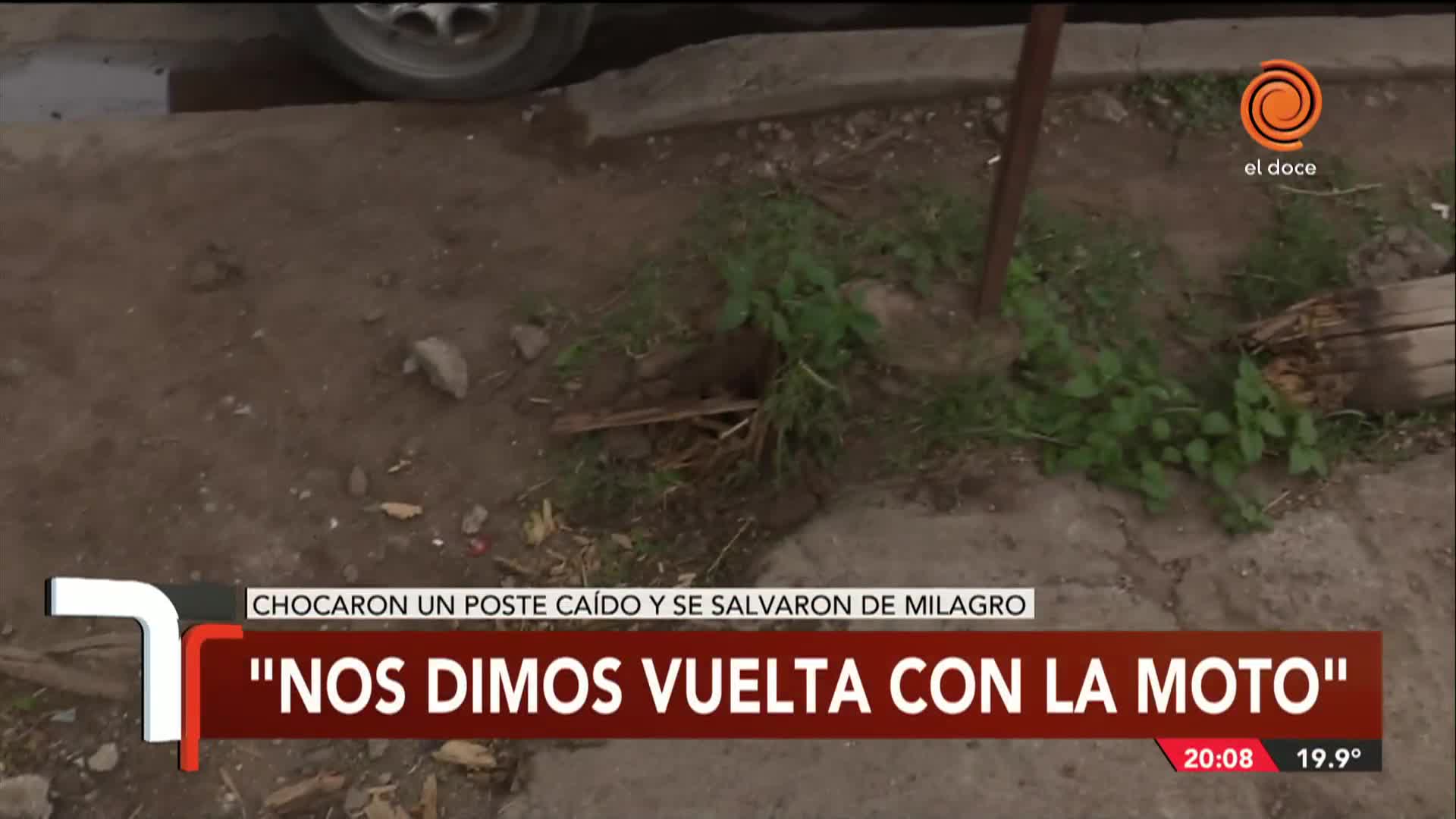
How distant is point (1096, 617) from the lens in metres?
2.42

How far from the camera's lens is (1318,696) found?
2.27 m

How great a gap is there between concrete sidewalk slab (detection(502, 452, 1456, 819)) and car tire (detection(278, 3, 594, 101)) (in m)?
1.68

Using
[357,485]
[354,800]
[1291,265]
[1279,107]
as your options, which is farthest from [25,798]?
[1279,107]

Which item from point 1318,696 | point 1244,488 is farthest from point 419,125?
point 1318,696

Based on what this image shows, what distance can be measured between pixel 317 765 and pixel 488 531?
24.9 inches

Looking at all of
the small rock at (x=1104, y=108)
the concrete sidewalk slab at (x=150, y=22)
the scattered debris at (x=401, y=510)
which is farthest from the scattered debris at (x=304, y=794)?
the small rock at (x=1104, y=108)

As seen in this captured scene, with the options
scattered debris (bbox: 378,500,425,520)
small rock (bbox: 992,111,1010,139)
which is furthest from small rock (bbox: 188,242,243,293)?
small rock (bbox: 992,111,1010,139)

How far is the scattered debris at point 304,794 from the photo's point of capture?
2188 mm

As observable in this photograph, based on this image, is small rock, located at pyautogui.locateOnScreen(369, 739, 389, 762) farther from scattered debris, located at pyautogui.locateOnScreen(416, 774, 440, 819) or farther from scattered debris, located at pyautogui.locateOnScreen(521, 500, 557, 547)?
scattered debris, located at pyautogui.locateOnScreen(521, 500, 557, 547)

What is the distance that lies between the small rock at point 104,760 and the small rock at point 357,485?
0.72 meters

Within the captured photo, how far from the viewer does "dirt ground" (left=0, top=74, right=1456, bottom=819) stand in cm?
232

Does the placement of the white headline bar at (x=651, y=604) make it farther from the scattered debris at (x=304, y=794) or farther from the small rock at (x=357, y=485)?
the scattered debris at (x=304, y=794)

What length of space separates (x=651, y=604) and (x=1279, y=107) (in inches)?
92.5

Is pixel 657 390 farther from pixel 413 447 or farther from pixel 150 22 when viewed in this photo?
pixel 150 22
